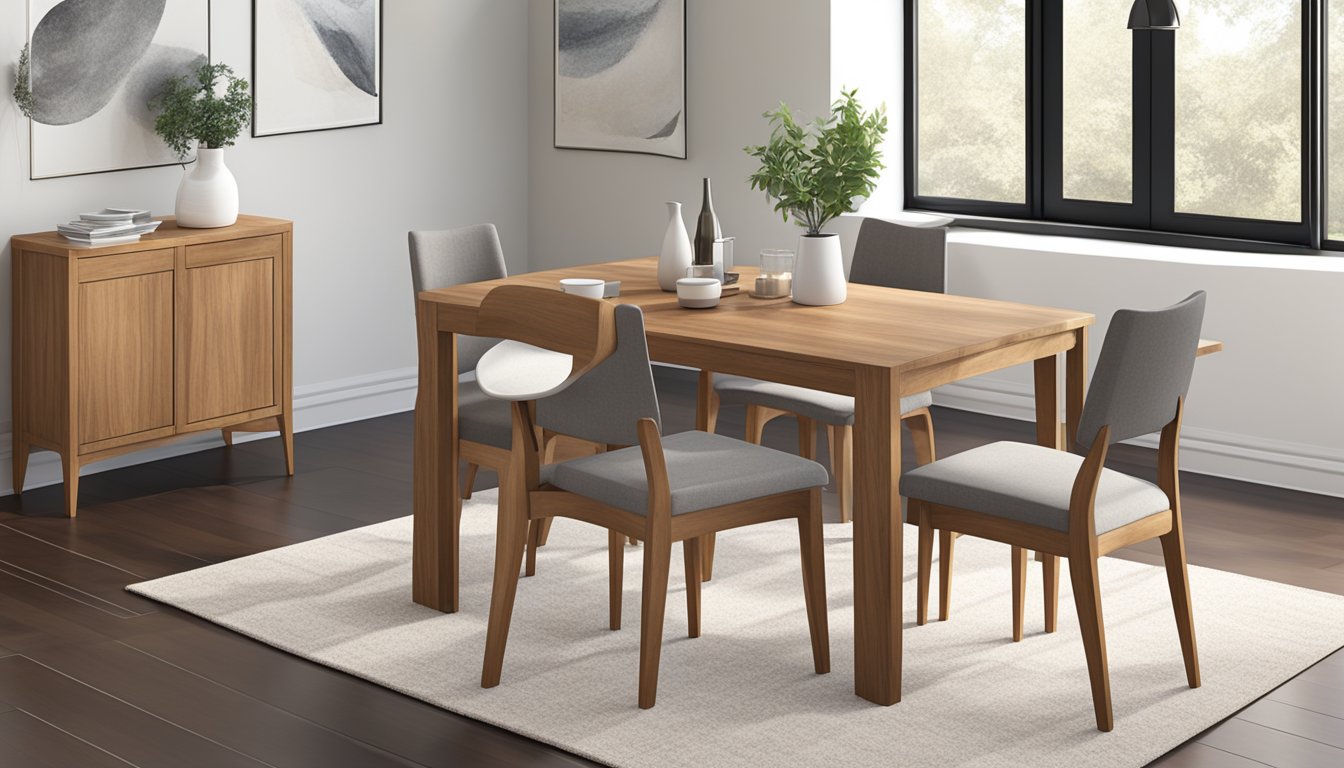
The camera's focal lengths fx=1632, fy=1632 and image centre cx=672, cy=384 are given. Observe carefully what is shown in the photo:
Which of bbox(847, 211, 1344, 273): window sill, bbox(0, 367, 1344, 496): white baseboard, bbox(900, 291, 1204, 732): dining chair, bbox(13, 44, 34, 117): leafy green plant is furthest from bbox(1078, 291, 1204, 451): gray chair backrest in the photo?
bbox(13, 44, 34, 117): leafy green plant

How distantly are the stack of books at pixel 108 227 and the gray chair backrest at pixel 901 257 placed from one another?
7.21 ft

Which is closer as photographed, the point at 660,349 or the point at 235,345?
the point at 660,349

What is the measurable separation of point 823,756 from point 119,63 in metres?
3.46

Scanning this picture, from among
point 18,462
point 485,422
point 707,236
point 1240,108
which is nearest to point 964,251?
point 1240,108

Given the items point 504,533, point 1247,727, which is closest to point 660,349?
point 504,533

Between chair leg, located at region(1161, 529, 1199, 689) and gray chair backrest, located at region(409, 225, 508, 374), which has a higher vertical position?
Result: gray chair backrest, located at region(409, 225, 508, 374)

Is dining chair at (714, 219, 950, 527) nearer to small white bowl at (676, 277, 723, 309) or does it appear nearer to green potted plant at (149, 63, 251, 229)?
small white bowl at (676, 277, 723, 309)

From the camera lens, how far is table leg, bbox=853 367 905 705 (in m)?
3.28

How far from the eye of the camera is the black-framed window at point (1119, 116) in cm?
552

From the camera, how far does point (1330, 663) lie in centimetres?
366

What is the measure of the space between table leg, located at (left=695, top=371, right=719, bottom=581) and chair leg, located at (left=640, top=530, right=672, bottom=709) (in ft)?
2.70

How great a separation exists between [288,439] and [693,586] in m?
2.14

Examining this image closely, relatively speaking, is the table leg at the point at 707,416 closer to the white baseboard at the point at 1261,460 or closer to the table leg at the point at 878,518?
the table leg at the point at 878,518

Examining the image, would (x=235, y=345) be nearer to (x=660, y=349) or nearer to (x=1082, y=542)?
(x=660, y=349)
